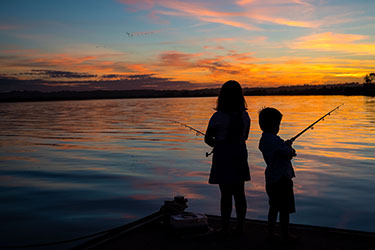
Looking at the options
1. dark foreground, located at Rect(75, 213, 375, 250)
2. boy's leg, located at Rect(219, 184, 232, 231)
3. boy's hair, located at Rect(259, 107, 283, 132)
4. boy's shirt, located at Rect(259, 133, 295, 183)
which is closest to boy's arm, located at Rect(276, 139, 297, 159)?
boy's shirt, located at Rect(259, 133, 295, 183)

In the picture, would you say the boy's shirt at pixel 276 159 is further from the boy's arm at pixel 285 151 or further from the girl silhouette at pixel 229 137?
the girl silhouette at pixel 229 137

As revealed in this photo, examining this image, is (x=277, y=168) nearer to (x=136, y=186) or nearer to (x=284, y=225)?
(x=284, y=225)

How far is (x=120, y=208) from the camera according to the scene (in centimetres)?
856

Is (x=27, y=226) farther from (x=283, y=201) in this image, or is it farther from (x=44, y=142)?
(x=44, y=142)

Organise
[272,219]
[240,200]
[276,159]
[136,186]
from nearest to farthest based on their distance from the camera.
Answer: [276,159] → [272,219] → [240,200] → [136,186]

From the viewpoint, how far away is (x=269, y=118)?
4.80 m

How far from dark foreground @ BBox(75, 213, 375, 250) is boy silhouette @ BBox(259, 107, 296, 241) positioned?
0.35 meters

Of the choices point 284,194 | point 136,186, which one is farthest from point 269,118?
point 136,186

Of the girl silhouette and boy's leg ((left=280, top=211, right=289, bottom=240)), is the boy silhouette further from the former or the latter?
the girl silhouette

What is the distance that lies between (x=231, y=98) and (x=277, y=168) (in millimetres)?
1049

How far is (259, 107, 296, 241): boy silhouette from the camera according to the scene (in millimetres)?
4723

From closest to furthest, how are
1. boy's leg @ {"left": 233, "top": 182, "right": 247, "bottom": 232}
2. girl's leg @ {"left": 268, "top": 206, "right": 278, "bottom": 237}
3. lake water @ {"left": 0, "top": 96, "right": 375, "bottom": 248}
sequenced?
girl's leg @ {"left": 268, "top": 206, "right": 278, "bottom": 237}
boy's leg @ {"left": 233, "top": 182, "right": 247, "bottom": 232}
lake water @ {"left": 0, "top": 96, "right": 375, "bottom": 248}

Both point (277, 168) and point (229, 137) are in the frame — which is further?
point (229, 137)

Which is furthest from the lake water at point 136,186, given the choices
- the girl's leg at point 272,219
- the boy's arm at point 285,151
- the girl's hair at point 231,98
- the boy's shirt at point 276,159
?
the girl's hair at point 231,98
